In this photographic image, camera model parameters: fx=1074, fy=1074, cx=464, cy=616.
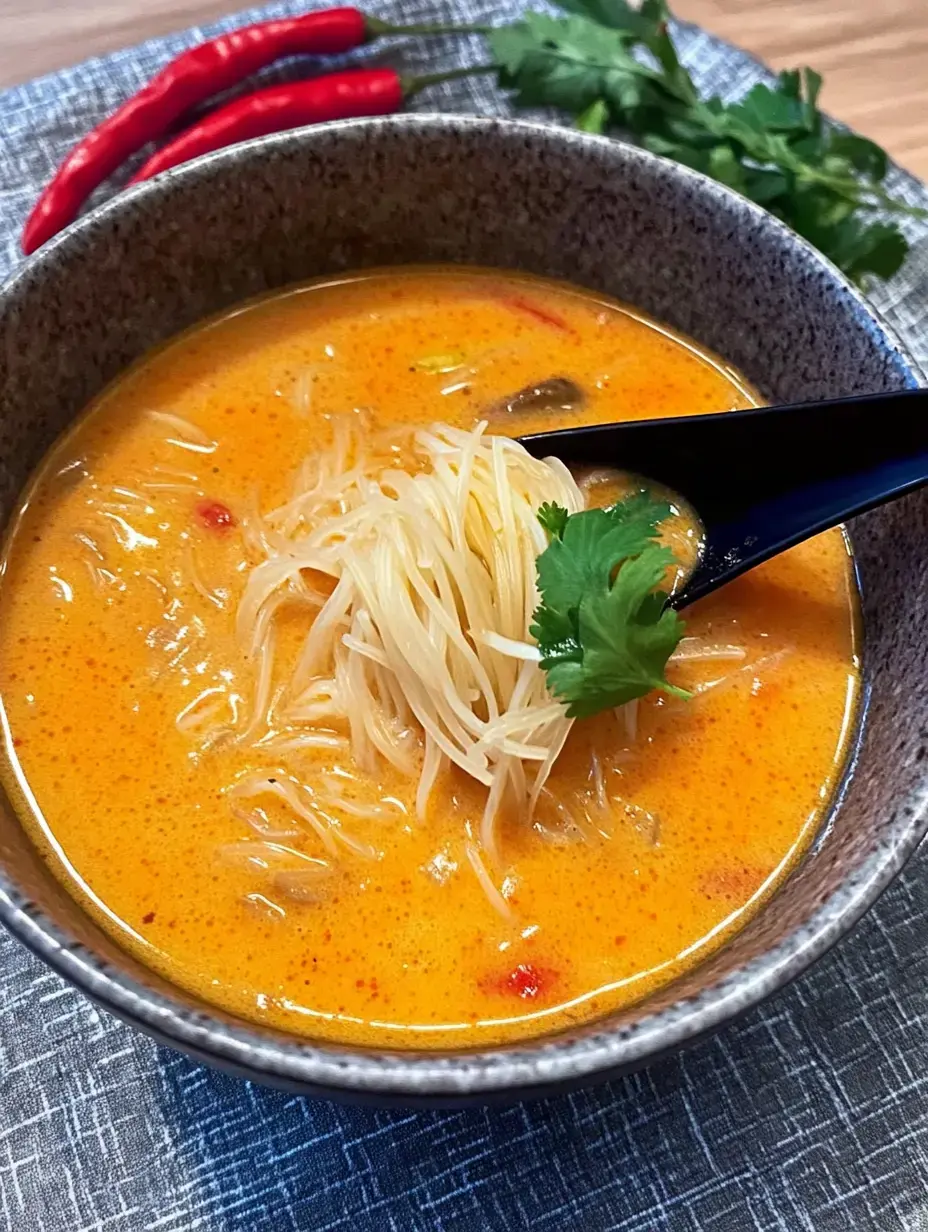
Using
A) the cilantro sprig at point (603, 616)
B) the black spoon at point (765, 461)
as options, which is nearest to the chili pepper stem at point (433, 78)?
the black spoon at point (765, 461)

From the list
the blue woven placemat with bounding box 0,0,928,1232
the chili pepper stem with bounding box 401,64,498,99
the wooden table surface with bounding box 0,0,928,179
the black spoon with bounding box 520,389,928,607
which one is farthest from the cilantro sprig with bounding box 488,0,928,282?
the blue woven placemat with bounding box 0,0,928,1232

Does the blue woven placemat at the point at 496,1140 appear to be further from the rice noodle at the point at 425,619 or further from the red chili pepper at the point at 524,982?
the rice noodle at the point at 425,619

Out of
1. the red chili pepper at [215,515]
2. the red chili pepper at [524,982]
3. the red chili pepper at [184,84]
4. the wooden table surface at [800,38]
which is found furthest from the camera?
the wooden table surface at [800,38]

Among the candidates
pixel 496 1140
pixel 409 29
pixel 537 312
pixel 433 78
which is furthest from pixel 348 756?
pixel 409 29

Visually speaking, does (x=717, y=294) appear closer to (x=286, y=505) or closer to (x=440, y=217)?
(x=440, y=217)

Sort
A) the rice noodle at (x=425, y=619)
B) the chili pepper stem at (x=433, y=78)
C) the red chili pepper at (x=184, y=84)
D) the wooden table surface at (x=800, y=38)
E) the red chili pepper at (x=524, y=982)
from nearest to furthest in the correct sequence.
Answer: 1. the red chili pepper at (x=524, y=982)
2. the rice noodle at (x=425, y=619)
3. the red chili pepper at (x=184, y=84)
4. the chili pepper stem at (x=433, y=78)
5. the wooden table surface at (x=800, y=38)

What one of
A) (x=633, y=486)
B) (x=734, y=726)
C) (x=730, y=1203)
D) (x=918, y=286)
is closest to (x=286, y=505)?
(x=633, y=486)

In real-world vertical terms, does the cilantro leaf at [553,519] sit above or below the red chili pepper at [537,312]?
below

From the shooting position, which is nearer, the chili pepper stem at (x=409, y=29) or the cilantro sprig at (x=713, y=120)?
the cilantro sprig at (x=713, y=120)
